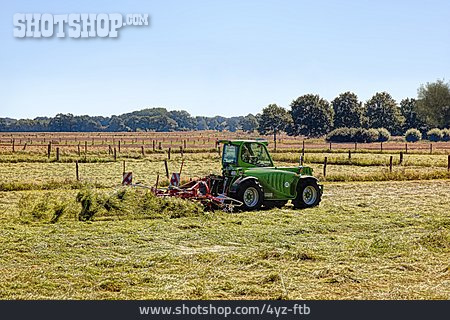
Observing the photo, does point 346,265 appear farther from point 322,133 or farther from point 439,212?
point 322,133

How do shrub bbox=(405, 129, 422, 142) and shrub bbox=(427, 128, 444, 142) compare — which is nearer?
shrub bbox=(427, 128, 444, 142)

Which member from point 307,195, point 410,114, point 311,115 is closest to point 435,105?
point 410,114

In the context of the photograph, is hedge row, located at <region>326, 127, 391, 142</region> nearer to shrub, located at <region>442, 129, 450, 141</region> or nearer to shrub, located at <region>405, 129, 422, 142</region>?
shrub, located at <region>405, 129, 422, 142</region>

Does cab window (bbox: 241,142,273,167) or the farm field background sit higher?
cab window (bbox: 241,142,273,167)

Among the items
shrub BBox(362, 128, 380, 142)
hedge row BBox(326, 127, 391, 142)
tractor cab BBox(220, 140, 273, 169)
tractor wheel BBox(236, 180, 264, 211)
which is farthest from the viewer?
shrub BBox(362, 128, 380, 142)

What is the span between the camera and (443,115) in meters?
112

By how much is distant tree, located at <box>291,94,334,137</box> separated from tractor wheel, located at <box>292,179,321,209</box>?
9396cm

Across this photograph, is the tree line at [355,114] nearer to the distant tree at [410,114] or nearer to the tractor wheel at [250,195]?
the distant tree at [410,114]

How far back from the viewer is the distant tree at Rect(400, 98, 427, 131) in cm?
11794

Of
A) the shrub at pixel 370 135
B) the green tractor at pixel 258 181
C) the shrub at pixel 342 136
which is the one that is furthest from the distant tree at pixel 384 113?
the green tractor at pixel 258 181

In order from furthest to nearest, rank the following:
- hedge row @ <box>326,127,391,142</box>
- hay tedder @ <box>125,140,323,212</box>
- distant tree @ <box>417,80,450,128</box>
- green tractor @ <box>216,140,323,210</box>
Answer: distant tree @ <box>417,80,450,128</box> < hedge row @ <box>326,127,391,142</box> < green tractor @ <box>216,140,323,210</box> < hay tedder @ <box>125,140,323,212</box>

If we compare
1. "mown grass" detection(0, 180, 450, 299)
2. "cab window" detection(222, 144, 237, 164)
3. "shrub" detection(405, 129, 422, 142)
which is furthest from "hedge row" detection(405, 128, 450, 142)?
"cab window" detection(222, 144, 237, 164)

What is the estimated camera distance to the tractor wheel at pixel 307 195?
19094 millimetres
